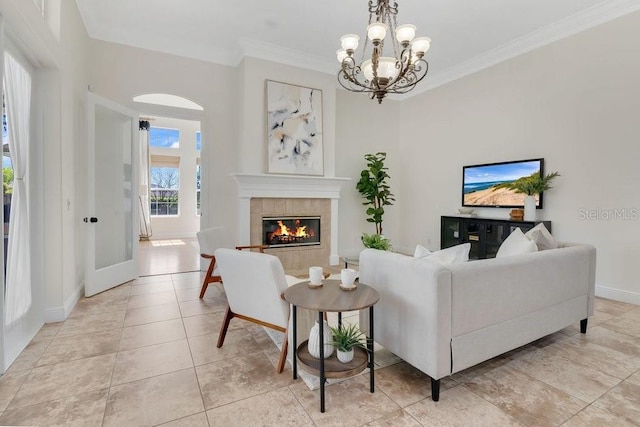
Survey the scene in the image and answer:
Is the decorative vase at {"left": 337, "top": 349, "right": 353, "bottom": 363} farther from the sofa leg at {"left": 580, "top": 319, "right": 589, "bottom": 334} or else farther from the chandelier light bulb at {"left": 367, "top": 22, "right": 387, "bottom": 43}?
the chandelier light bulb at {"left": 367, "top": 22, "right": 387, "bottom": 43}

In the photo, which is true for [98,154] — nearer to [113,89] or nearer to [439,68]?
[113,89]

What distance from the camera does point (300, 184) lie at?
201 inches

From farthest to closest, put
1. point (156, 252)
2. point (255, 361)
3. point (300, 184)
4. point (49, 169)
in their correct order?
point (156, 252)
point (300, 184)
point (49, 169)
point (255, 361)

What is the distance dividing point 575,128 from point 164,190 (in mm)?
9223

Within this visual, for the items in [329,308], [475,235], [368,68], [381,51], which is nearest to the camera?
[329,308]

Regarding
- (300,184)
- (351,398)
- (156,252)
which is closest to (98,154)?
(300,184)

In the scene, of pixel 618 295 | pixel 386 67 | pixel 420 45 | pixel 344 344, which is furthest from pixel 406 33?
pixel 618 295

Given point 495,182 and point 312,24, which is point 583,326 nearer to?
point 495,182

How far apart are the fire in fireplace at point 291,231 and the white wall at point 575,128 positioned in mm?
2411

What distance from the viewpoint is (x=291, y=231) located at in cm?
520

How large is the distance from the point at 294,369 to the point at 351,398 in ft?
1.33

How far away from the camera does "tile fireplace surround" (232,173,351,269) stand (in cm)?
474

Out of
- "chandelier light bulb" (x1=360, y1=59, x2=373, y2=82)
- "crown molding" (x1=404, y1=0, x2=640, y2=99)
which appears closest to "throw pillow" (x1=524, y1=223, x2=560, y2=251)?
"chandelier light bulb" (x1=360, y1=59, x2=373, y2=82)

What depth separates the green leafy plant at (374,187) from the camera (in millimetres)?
5789
